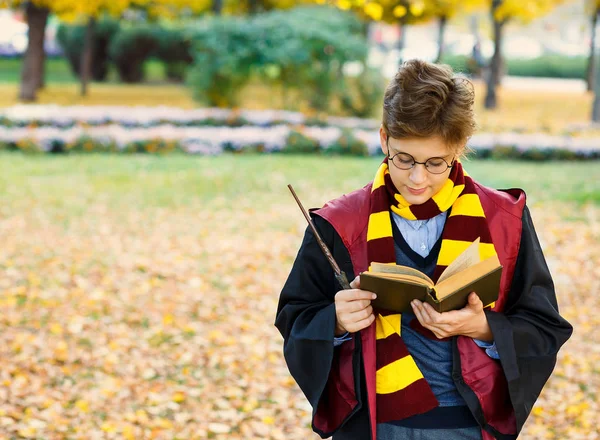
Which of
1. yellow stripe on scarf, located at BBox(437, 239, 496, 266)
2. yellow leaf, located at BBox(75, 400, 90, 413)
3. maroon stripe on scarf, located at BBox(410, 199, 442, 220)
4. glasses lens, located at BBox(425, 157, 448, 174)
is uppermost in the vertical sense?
glasses lens, located at BBox(425, 157, 448, 174)

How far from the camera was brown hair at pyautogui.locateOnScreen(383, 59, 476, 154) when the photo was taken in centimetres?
201

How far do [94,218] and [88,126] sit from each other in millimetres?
5886

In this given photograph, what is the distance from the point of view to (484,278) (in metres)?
1.92

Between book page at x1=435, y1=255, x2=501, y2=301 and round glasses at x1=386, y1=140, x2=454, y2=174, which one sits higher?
round glasses at x1=386, y1=140, x2=454, y2=174

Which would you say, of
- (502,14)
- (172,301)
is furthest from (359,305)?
(502,14)

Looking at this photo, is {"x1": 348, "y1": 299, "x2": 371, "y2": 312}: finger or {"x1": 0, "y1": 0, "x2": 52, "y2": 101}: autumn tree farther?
{"x1": 0, "y1": 0, "x2": 52, "y2": 101}: autumn tree

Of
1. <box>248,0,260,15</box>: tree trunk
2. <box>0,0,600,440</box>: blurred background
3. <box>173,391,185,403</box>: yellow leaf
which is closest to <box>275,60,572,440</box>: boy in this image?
<box>0,0,600,440</box>: blurred background

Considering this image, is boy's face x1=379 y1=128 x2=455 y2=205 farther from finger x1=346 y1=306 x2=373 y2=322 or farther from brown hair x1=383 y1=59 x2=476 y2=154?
finger x1=346 y1=306 x2=373 y2=322

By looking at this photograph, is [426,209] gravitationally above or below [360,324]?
above

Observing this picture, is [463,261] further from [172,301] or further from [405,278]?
[172,301]

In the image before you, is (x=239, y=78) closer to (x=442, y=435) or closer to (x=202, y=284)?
(x=202, y=284)

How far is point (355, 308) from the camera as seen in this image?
2.01 meters

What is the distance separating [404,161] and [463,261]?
1.00 feet

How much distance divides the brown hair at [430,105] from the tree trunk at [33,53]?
62.7ft
